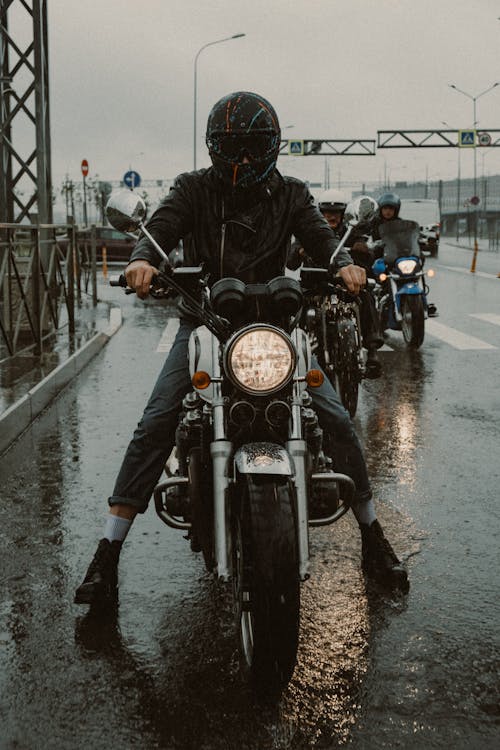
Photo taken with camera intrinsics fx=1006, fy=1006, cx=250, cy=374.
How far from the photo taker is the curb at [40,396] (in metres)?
7.02

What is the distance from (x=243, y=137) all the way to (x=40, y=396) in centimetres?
495

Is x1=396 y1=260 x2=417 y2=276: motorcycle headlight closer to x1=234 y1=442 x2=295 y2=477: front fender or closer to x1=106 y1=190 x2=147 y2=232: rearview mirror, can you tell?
x1=106 y1=190 x2=147 y2=232: rearview mirror

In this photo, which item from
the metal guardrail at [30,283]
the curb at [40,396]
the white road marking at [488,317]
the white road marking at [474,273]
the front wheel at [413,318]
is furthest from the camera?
the white road marking at [474,273]

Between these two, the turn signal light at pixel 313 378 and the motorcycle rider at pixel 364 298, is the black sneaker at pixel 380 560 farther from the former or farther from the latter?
the motorcycle rider at pixel 364 298

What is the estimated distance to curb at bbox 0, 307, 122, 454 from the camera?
7016 millimetres

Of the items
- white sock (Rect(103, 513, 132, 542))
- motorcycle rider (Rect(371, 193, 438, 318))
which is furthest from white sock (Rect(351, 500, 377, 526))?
motorcycle rider (Rect(371, 193, 438, 318))

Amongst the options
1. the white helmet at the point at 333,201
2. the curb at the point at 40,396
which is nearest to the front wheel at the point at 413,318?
the white helmet at the point at 333,201

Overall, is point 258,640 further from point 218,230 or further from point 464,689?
point 218,230

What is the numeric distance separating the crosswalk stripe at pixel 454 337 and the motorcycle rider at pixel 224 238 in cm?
853

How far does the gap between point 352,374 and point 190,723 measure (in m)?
4.61

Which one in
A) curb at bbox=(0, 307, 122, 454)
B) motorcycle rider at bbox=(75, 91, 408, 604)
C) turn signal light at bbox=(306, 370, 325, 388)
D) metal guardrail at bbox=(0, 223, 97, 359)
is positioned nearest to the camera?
turn signal light at bbox=(306, 370, 325, 388)

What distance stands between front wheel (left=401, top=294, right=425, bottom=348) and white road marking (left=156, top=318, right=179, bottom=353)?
9.44 ft

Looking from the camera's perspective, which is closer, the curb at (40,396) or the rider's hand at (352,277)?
the rider's hand at (352,277)

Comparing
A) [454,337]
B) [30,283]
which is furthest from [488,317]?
[30,283]
